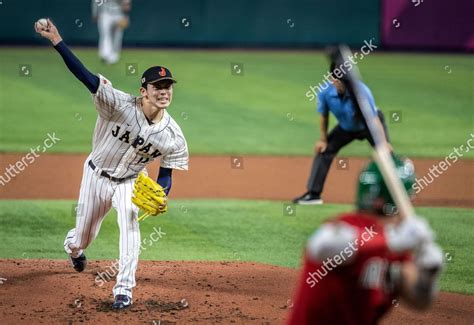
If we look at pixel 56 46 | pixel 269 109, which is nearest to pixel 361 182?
pixel 56 46

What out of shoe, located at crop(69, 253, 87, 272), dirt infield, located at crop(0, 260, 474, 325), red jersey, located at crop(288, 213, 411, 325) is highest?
red jersey, located at crop(288, 213, 411, 325)

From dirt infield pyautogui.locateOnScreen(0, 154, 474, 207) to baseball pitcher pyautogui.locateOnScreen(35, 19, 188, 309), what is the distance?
178 inches

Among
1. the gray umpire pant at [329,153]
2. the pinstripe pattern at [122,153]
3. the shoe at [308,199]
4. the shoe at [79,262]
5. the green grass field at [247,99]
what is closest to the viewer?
the pinstripe pattern at [122,153]

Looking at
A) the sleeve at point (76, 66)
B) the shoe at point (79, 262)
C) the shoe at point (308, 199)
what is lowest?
the shoe at point (79, 262)

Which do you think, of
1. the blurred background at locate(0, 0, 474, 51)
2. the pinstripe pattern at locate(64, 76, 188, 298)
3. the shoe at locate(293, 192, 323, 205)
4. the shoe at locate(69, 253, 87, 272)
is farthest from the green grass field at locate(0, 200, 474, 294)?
the blurred background at locate(0, 0, 474, 51)

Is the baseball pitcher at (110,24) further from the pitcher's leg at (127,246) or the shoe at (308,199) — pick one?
the pitcher's leg at (127,246)

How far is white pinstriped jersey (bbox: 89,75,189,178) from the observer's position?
726 cm

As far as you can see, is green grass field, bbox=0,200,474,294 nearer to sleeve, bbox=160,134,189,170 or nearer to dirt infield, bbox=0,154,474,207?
dirt infield, bbox=0,154,474,207

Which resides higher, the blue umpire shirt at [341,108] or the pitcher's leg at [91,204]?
the blue umpire shirt at [341,108]

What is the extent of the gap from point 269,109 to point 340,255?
15047mm

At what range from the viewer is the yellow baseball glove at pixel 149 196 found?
710 centimetres

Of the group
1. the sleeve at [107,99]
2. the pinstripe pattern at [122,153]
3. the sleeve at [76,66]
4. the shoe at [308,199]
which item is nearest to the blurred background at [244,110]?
the shoe at [308,199]

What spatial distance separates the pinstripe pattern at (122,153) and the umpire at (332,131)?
3.64m

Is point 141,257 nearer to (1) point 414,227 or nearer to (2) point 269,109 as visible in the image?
(1) point 414,227
